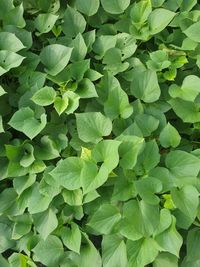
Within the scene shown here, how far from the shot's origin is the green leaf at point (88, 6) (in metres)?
1.56

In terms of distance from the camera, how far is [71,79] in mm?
1416

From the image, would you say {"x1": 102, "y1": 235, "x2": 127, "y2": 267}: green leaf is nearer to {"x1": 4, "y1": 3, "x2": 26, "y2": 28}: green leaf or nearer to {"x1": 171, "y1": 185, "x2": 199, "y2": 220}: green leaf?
{"x1": 171, "y1": 185, "x2": 199, "y2": 220}: green leaf

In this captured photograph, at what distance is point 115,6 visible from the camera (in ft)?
5.09

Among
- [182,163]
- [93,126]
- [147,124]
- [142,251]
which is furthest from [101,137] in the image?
[142,251]

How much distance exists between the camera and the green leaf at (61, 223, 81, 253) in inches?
50.8

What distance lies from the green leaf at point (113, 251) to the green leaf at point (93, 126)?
Result: 304mm

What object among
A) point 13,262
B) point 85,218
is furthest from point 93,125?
point 13,262

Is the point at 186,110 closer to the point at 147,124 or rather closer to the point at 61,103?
the point at 147,124

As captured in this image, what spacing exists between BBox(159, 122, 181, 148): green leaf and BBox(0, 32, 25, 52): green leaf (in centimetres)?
54

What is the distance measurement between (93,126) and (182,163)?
29cm

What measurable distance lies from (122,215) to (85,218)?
0.19m

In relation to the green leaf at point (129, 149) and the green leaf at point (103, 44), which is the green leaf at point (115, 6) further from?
the green leaf at point (129, 149)

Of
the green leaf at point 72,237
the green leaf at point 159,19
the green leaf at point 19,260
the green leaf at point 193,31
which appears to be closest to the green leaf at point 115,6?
the green leaf at point 159,19

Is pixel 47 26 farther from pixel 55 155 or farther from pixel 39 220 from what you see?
pixel 39 220
